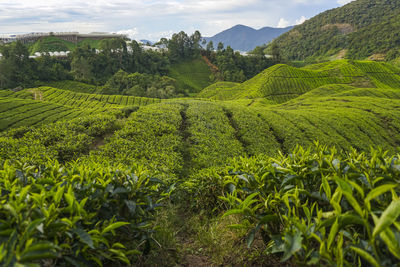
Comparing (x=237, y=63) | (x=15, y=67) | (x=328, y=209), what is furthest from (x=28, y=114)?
(x=237, y=63)

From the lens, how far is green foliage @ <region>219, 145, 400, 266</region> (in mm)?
1624

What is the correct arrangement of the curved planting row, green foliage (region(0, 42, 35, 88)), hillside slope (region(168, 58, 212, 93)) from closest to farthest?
the curved planting row → green foliage (region(0, 42, 35, 88)) → hillside slope (region(168, 58, 212, 93))

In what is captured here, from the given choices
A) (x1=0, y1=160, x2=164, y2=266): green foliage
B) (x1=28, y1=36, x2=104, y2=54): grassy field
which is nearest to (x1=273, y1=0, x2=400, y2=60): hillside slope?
(x1=28, y1=36, x2=104, y2=54): grassy field

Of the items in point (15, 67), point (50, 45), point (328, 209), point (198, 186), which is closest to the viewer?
point (328, 209)

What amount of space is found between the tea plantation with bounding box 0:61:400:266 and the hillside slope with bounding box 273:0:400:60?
11641 centimetres

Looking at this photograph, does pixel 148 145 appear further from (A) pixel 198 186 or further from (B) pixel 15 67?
(B) pixel 15 67

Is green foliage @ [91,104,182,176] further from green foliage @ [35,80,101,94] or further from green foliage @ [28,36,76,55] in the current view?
green foliage @ [28,36,76,55]

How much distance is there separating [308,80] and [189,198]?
6029 centimetres

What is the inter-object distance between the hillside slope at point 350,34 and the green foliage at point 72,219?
121365 mm

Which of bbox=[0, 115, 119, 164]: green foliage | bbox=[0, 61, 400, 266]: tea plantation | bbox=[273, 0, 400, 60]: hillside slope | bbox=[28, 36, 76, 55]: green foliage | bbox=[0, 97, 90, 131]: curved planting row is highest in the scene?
bbox=[273, 0, 400, 60]: hillside slope

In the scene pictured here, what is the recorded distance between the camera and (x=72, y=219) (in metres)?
1.99

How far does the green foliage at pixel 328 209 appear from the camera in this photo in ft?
5.33

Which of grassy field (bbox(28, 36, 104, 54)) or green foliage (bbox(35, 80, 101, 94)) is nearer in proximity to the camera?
green foliage (bbox(35, 80, 101, 94))

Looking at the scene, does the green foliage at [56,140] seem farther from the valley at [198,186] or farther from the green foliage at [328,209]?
the green foliage at [328,209]
